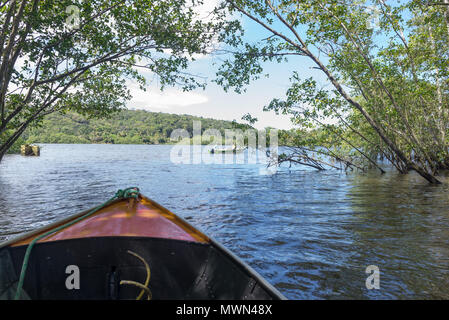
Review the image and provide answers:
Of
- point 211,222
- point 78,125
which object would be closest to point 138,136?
point 78,125

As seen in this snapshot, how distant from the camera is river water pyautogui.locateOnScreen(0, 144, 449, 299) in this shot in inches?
189

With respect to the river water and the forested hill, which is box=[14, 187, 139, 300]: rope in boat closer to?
the river water

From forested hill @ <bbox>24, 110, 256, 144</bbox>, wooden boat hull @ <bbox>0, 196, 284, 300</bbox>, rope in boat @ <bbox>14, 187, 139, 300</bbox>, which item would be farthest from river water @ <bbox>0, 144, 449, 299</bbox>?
forested hill @ <bbox>24, 110, 256, 144</bbox>

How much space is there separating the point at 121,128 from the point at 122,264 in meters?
148

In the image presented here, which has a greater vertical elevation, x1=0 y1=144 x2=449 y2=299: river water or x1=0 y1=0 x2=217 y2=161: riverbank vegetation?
x1=0 y1=0 x2=217 y2=161: riverbank vegetation

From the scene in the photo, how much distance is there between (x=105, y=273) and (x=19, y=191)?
14.4 m

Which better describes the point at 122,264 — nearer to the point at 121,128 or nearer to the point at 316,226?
the point at 316,226

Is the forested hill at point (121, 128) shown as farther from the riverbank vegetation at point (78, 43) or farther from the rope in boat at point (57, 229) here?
the rope in boat at point (57, 229)

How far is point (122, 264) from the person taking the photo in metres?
3.78

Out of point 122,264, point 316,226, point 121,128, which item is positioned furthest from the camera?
point 121,128

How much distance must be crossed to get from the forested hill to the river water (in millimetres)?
101599

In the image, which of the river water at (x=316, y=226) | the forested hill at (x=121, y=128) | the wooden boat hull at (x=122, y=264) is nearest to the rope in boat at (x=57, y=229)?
the wooden boat hull at (x=122, y=264)

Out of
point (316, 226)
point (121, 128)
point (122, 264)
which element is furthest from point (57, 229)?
point (121, 128)

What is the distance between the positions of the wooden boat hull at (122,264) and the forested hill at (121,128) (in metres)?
112
